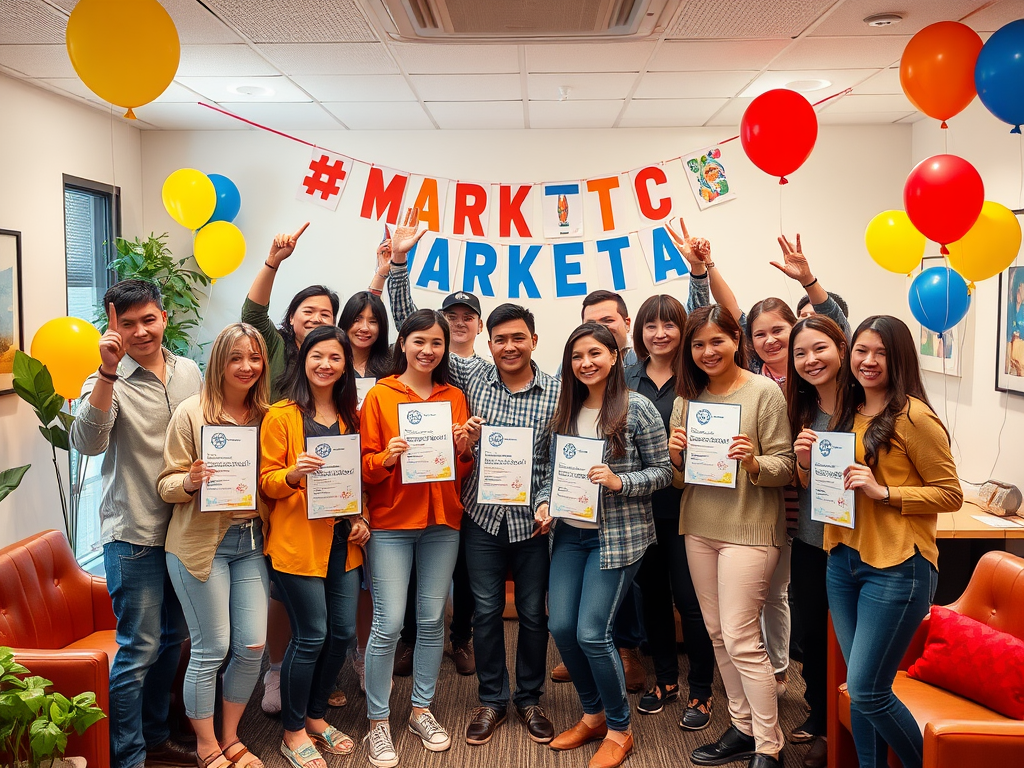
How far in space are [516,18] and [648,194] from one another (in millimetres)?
3222

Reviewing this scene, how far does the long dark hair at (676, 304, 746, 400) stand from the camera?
2688mm

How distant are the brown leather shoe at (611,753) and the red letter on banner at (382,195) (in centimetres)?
364

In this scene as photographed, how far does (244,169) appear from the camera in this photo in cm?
544

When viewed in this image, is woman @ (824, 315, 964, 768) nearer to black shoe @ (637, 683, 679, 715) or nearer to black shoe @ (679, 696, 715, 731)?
black shoe @ (679, 696, 715, 731)

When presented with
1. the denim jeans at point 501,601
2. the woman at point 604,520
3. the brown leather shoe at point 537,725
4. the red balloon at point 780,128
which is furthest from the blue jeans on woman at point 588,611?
the red balloon at point 780,128

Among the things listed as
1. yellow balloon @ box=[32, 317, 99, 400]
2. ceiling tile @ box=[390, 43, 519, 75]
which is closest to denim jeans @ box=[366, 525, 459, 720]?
yellow balloon @ box=[32, 317, 99, 400]

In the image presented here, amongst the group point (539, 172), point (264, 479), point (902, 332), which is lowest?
point (264, 479)

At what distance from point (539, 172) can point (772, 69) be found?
180cm

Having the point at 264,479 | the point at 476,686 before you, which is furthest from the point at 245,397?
the point at 476,686

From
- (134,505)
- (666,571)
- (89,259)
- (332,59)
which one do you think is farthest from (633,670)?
(89,259)

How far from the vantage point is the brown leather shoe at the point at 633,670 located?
3.43 meters

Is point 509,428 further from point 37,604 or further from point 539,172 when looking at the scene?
point 539,172

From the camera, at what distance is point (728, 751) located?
2861mm

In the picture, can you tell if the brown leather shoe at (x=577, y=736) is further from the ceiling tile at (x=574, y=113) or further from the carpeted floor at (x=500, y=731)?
the ceiling tile at (x=574, y=113)
